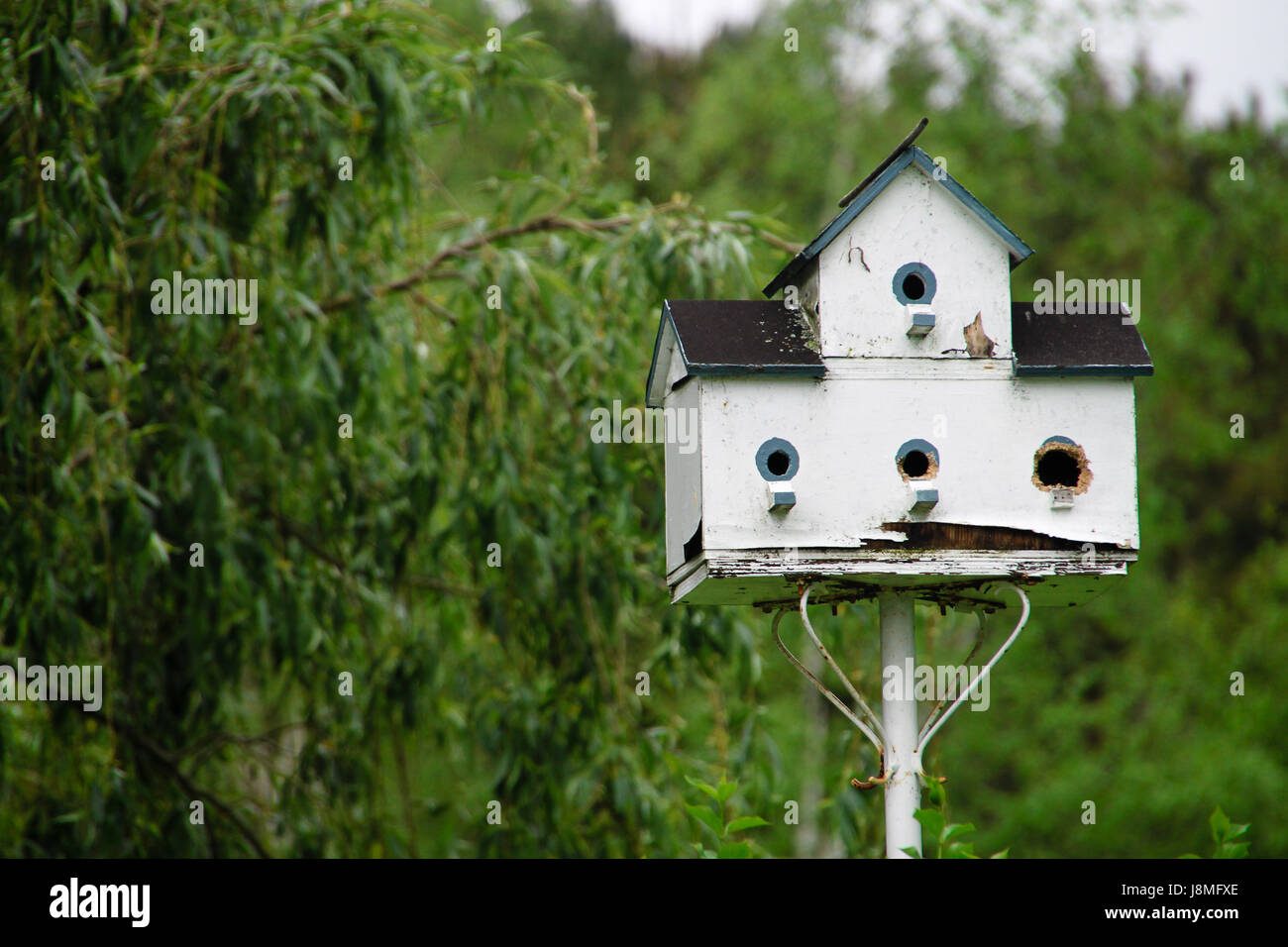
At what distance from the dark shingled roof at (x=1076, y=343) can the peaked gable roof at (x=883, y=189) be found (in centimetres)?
12

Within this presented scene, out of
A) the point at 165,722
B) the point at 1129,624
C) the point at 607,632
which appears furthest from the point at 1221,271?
the point at 165,722

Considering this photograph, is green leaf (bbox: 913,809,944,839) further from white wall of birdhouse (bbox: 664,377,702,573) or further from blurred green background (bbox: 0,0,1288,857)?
blurred green background (bbox: 0,0,1288,857)

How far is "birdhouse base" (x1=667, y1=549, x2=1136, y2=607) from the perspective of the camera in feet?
8.35

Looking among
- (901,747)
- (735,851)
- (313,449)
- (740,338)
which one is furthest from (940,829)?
(313,449)

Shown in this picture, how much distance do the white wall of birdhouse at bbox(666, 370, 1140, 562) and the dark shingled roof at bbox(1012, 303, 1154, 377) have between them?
0.05m

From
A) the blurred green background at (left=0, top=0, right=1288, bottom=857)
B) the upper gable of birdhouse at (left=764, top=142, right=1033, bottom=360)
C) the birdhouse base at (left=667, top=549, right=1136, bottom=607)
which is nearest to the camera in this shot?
the birdhouse base at (left=667, top=549, right=1136, bottom=607)

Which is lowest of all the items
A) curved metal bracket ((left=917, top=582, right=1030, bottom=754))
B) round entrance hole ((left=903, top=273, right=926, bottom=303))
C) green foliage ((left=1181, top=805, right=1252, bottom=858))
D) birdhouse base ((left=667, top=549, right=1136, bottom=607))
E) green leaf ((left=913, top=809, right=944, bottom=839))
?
green foliage ((left=1181, top=805, right=1252, bottom=858))

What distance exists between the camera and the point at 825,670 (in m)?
7.29

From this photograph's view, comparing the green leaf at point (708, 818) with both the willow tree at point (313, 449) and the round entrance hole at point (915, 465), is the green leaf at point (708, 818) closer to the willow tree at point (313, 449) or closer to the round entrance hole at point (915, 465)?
the round entrance hole at point (915, 465)

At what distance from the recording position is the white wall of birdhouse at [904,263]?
265cm

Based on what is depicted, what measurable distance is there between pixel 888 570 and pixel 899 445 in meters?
0.24

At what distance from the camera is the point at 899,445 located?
103 inches

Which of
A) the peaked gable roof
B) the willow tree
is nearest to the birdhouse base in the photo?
the peaked gable roof
